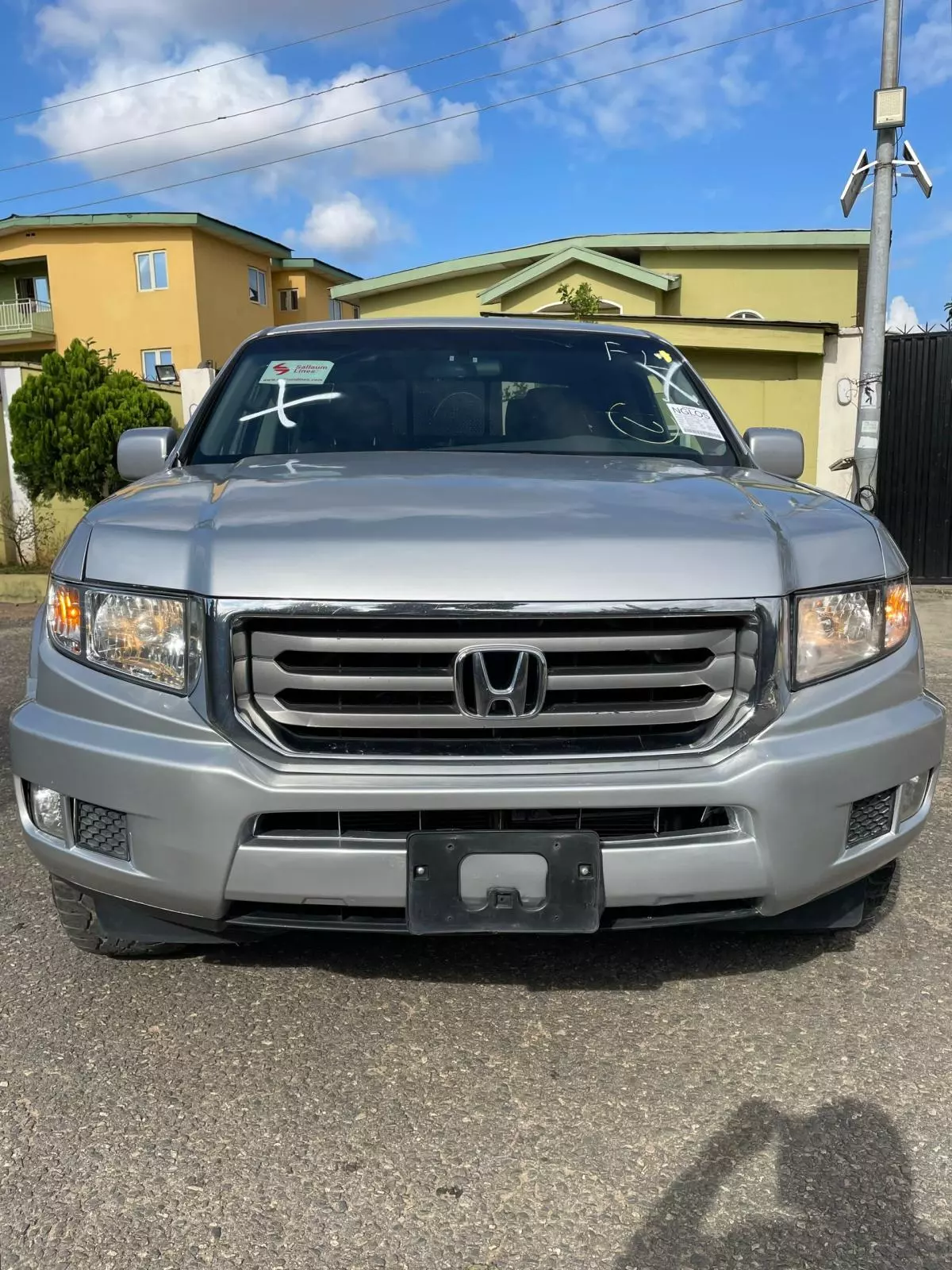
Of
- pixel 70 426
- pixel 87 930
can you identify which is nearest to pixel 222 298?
pixel 70 426

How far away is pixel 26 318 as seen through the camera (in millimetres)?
31797

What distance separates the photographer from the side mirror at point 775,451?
128 inches

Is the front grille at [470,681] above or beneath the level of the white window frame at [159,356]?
beneath

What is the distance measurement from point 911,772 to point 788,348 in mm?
10580

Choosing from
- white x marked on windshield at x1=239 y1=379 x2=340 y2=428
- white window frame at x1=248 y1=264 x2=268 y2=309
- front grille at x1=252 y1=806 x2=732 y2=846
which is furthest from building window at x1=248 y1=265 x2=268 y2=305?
front grille at x1=252 y1=806 x2=732 y2=846

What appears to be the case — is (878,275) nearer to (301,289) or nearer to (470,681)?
(470,681)

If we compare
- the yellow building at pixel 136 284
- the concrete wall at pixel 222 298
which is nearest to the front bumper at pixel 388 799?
the concrete wall at pixel 222 298

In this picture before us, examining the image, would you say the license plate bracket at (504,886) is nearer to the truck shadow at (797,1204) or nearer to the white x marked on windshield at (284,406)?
the truck shadow at (797,1204)

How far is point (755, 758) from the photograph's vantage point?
204 cm

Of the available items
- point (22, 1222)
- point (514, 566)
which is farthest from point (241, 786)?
point (22, 1222)

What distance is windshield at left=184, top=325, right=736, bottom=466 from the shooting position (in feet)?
10.2

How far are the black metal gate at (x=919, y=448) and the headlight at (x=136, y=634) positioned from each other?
981cm

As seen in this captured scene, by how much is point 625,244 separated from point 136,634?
1702cm

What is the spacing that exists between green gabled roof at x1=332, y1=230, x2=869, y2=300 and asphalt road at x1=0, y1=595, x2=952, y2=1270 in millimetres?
15759
